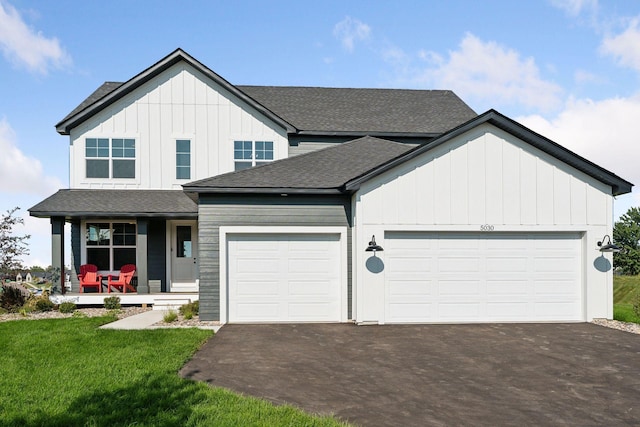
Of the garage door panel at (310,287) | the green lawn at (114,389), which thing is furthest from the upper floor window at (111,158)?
the garage door panel at (310,287)

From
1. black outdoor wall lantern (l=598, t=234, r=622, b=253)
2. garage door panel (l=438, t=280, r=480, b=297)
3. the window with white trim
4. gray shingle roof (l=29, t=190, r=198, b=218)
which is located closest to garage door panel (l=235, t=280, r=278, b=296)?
gray shingle roof (l=29, t=190, r=198, b=218)

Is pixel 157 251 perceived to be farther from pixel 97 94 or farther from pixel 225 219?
pixel 97 94

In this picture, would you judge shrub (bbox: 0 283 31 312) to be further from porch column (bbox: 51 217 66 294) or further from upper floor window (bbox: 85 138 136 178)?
upper floor window (bbox: 85 138 136 178)

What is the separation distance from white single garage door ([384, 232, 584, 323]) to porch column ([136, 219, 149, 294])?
27.2 ft

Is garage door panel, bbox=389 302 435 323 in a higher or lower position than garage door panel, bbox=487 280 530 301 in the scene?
lower

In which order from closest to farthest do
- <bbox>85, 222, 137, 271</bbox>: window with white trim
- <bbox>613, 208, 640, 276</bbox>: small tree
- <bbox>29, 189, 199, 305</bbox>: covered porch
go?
<bbox>29, 189, 199, 305</bbox>: covered porch
<bbox>85, 222, 137, 271</bbox>: window with white trim
<bbox>613, 208, 640, 276</bbox>: small tree

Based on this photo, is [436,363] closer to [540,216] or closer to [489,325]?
[489,325]

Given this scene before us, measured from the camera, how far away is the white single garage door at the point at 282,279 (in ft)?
38.6

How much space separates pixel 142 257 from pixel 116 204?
1.98 meters

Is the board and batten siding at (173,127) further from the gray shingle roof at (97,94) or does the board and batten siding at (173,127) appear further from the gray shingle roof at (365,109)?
the gray shingle roof at (365,109)

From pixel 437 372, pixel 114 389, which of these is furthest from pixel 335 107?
pixel 114 389

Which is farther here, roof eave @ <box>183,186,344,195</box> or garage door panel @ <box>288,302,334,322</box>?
garage door panel @ <box>288,302,334,322</box>

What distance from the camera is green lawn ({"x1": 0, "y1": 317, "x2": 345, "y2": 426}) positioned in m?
5.14

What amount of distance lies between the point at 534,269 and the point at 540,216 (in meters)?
1.37
